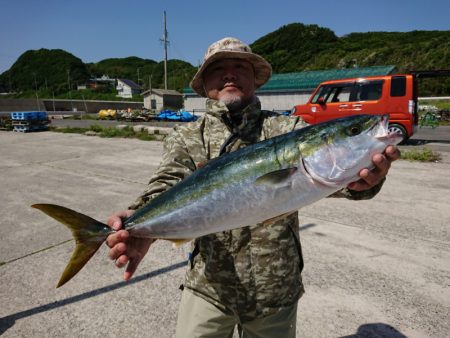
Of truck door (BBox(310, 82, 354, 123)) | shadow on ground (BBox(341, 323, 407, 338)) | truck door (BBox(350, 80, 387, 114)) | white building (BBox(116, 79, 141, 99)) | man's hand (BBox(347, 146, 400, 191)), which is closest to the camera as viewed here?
man's hand (BBox(347, 146, 400, 191))

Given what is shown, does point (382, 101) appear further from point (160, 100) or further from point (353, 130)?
point (160, 100)

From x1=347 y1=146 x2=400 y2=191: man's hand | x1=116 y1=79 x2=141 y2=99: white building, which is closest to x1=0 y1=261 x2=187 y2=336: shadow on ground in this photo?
x1=347 y1=146 x2=400 y2=191: man's hand

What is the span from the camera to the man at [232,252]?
2113mm

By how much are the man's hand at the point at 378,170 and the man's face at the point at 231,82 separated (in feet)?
3.29

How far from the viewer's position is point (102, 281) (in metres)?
4.09

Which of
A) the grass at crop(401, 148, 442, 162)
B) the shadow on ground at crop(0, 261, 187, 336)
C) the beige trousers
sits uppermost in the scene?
A: the beige trousers

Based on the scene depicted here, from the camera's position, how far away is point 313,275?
411cm

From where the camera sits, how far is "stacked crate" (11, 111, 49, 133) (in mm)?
22562

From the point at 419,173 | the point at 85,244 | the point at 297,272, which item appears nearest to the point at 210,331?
the point at 297,272

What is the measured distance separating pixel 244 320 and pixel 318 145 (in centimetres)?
118

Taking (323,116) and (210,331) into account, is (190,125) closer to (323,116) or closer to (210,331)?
(210,331)

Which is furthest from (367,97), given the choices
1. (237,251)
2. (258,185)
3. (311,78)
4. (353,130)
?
(311,78)

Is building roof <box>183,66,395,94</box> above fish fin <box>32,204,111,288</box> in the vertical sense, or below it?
above

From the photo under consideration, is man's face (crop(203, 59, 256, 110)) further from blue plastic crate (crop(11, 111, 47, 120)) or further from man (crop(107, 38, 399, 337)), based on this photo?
blue plastic crate (crop(11, 111, 47, 120))
